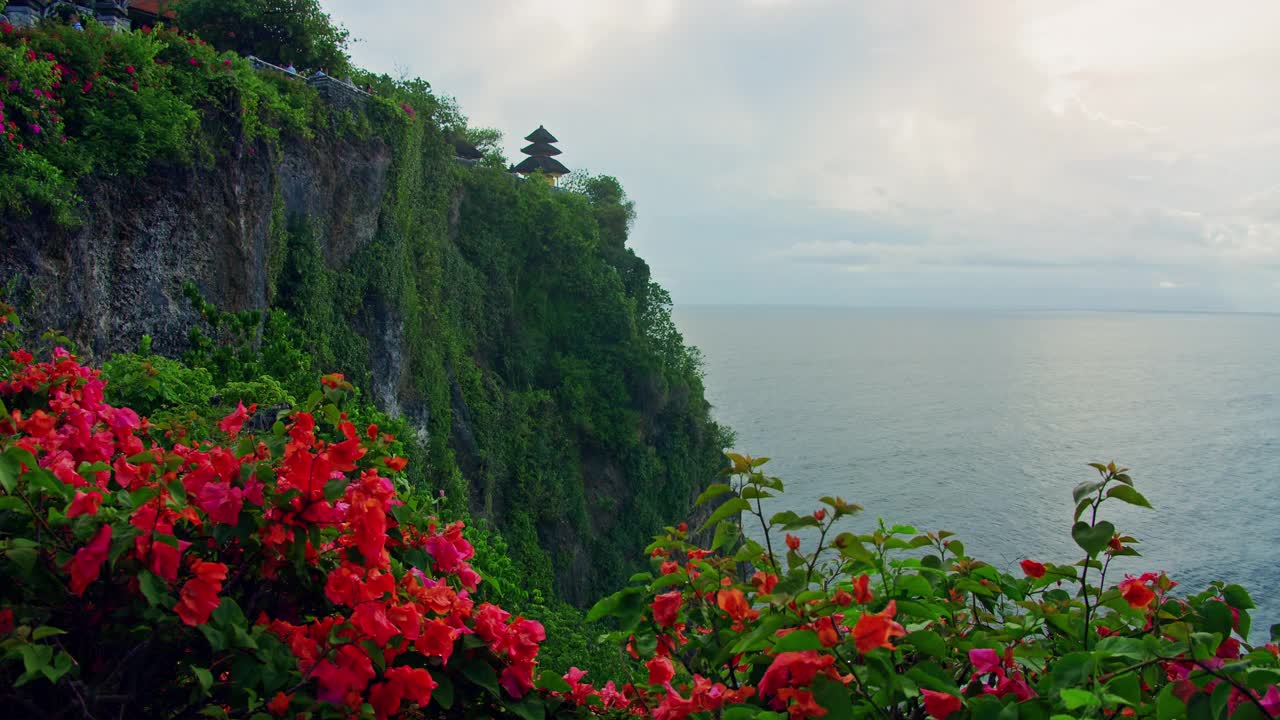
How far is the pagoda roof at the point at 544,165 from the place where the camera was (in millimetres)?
35906

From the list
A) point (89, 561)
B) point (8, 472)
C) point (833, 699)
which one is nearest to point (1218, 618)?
point (833, 699)

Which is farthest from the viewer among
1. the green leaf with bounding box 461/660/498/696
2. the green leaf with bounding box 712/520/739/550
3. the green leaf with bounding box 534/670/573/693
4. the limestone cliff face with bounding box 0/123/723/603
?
the limestone cliff face with bounding box 0/123/723/603

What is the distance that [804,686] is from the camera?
5.43ft

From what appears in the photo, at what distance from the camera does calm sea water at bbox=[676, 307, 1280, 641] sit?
33.3 metres

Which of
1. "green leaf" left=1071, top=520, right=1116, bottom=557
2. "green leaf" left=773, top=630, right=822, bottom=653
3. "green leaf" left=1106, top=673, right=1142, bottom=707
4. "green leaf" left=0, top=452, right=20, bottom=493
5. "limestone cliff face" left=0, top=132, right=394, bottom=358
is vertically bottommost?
"green leaf" left=1106, top=673, right=1142, bottom=707

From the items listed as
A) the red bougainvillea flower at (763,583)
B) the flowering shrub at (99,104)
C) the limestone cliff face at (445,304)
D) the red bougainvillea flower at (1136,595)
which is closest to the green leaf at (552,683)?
the red bougainvillea flower at (763,583)

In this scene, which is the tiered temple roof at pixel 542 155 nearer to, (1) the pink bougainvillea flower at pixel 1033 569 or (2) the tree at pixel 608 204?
(2) the tree at pixel 608 204

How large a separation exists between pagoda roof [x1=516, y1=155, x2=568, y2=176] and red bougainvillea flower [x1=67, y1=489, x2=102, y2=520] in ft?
116

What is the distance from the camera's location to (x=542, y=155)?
3631 cm

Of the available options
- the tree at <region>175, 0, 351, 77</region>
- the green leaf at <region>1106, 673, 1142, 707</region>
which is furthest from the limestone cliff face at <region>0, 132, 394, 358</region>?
the green leaf at <region>1106, 673, 1142, 707</region>

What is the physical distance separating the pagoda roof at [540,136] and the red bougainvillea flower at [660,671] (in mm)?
36000

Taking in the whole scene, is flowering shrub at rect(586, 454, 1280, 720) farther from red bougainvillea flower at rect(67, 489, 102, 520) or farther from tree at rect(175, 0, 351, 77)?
tree at rect(175, 0, 351, 77)

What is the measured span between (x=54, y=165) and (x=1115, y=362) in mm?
125398

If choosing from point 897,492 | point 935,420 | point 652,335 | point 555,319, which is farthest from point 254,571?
point 935,420
